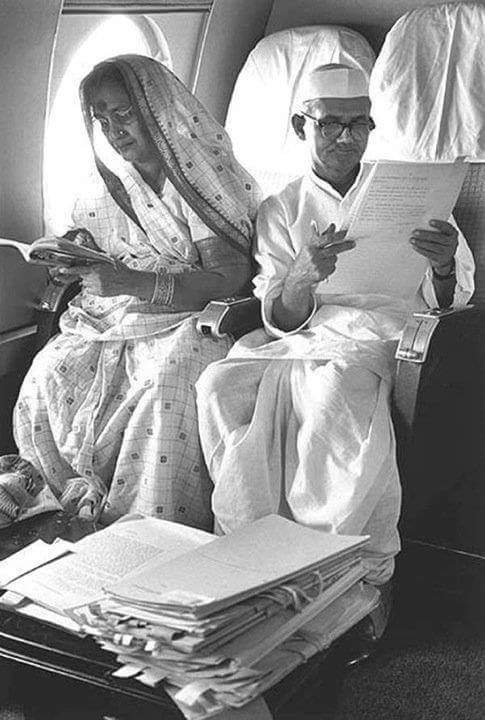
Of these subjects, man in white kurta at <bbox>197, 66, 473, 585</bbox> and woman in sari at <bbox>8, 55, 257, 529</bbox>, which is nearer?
man in white kurta at <bbox>197, 66, 473, 585</bbox>

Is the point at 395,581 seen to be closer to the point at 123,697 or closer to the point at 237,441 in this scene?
the point at 237,441

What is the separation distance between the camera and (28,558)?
1702mm

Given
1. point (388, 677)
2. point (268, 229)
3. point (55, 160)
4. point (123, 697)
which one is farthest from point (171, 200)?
point (123, 697)

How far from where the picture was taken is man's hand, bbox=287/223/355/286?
2.21 meters

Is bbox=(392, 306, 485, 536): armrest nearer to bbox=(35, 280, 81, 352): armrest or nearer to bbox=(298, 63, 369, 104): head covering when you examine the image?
bbox=(298, 63, 369, 104): head covering

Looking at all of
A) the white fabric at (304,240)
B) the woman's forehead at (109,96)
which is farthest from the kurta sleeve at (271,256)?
the woman's forehead at (109,96)

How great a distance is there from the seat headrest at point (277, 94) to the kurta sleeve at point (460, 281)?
1.94ft

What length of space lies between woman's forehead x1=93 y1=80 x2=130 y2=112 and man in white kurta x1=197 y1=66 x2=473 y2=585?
0.43 meters

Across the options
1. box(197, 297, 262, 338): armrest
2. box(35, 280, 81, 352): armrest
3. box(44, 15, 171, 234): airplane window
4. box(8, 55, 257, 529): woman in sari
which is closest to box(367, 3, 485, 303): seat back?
box(8, 55, 257, 529): woman in sari

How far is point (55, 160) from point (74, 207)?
37 cm

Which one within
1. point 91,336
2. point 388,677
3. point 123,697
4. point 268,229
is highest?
point 268,229

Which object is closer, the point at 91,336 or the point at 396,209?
the point at 396,209

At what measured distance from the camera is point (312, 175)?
2.50 m

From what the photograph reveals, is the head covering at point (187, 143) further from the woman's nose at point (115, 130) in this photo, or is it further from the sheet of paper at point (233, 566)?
the sheet of paper at point (233, 566)
